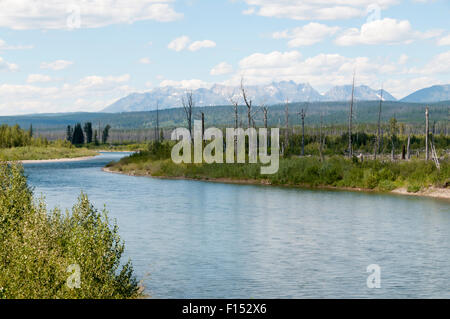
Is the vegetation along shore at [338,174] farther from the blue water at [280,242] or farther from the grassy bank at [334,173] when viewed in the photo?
the blue water at [280,242]

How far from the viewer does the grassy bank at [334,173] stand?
5150cm

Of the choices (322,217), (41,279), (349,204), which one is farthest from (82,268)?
(349,204)

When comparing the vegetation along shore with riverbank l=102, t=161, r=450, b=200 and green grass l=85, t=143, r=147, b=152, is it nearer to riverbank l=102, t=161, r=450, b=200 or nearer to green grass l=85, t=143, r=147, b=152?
riverbank l=102, t=161, r=450, b=200

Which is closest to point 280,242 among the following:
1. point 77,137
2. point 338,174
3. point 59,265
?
point 59,265

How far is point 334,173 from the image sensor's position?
57.8 m

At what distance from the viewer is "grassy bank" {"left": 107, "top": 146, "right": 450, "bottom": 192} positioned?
5150cm

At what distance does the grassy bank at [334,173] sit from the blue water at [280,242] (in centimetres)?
367

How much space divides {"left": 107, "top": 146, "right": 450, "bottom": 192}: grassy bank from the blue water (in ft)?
12.1

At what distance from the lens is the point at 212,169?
66.9 m

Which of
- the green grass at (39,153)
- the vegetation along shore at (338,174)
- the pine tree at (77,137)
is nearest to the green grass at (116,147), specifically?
the pine tree at (77,137)

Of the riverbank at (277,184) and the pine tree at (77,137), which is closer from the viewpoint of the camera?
the riverbank at (277,184)

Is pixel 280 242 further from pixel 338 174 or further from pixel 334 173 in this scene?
pixel 334 173

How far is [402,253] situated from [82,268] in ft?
50.3

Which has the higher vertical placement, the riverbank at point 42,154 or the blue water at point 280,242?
the riverbank at point 42,154
